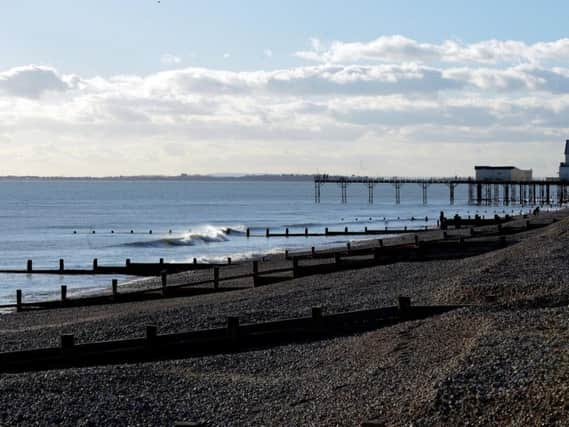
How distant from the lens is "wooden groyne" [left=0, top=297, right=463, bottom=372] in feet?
53.3

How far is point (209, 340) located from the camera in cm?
1748

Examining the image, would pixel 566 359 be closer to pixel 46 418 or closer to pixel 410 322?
pixel 410 322

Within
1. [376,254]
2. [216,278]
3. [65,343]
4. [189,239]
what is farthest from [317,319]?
[189,239]

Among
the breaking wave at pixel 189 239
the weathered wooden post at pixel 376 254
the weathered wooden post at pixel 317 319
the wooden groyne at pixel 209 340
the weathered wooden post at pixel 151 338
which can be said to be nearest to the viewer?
the wooden groyne at pixel 209 340

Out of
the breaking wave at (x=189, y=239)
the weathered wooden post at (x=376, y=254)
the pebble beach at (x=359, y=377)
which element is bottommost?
the breaking wave at (x=189, y=239)

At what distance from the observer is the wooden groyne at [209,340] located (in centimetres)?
1625

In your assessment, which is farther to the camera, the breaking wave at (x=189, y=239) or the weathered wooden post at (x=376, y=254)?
the breaking wave at (x=189, y=239)

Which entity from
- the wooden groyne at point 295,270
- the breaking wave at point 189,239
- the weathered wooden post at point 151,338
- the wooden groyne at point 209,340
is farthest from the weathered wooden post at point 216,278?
the breaking wave at point 189,239

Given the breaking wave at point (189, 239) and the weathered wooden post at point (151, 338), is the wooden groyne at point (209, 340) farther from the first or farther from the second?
the breaking wave at point (189, 239)

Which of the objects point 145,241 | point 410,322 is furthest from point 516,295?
point 145,241

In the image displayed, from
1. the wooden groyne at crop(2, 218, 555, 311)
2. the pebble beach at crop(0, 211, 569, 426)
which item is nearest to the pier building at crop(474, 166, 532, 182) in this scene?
the wooden groyne at crop(2, 218, 555, 311)

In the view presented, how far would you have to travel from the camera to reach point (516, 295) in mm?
19922

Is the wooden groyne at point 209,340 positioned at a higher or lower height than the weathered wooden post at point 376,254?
lower

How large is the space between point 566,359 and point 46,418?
7.51 m
